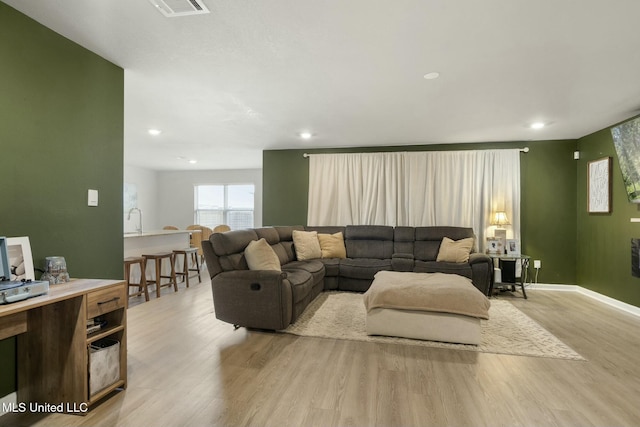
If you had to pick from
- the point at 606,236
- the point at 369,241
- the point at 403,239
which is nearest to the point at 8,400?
the point at 369,241

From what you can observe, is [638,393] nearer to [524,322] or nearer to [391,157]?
[524,322]

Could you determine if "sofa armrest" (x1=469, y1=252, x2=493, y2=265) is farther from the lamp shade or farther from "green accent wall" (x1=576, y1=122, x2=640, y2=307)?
"green accent wall" (x1=576, y1=122, x2=640, y2=307)

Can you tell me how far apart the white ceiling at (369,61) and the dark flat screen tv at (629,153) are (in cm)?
20

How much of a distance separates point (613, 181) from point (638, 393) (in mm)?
3187

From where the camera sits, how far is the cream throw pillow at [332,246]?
5258mm

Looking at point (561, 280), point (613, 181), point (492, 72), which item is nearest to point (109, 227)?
point (492, 72)

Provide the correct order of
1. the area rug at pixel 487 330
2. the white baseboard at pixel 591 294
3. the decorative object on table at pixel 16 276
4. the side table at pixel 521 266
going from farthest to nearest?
the side table at pixel 521 266, the white baseboard at pixel 591 294, the area rug at pixel 487 330, the decorative object on table at pixel 16 276

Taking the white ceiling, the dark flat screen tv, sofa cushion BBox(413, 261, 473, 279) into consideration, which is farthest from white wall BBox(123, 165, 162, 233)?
the dark flat screen tv

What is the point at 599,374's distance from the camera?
2398 mm

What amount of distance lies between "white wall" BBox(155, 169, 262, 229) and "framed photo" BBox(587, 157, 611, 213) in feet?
23.0

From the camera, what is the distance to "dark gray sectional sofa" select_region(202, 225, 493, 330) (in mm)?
3172

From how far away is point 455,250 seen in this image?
479 cm

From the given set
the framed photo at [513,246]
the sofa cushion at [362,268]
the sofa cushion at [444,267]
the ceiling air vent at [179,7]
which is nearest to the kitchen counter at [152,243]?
the sofa cushion at [362,268]

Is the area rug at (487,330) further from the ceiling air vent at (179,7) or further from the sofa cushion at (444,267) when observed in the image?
the ceiling air vent at (179,7)
